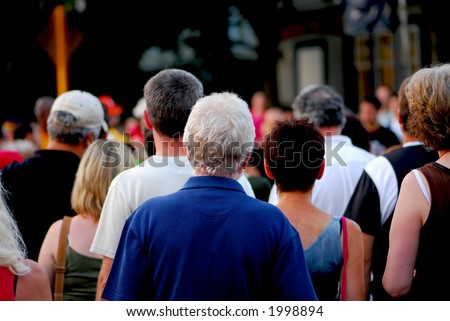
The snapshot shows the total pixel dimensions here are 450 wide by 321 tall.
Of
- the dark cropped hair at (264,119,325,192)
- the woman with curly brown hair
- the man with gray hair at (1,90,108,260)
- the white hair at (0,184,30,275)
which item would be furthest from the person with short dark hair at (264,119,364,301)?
the man with gray hair at (1,90,108,260)

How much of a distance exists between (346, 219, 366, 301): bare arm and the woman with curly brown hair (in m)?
0.24

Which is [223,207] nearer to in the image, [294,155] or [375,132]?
[294,155]

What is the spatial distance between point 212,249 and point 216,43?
600 inches

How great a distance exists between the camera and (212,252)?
295 cm

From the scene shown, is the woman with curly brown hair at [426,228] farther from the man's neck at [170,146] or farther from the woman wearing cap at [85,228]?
the woman wearing cap at [85,228]

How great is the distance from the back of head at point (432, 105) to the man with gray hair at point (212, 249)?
3.19 ft

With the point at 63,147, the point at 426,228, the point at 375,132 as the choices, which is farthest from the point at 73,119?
the point at 375,132

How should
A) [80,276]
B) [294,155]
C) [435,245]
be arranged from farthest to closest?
[80,276] < [294,155] < [435,245]

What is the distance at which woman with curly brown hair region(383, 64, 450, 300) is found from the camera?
11.1 feet

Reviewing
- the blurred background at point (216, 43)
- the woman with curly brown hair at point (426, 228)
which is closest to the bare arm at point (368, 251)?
the woman with curly brown hair at point (426, 228)

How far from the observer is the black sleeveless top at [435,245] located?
3389 millimetres

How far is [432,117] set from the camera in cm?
356

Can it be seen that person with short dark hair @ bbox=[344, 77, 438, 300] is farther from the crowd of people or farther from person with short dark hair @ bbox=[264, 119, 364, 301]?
person with short dark hair @ bbox=[264, 119, 364, 301]
